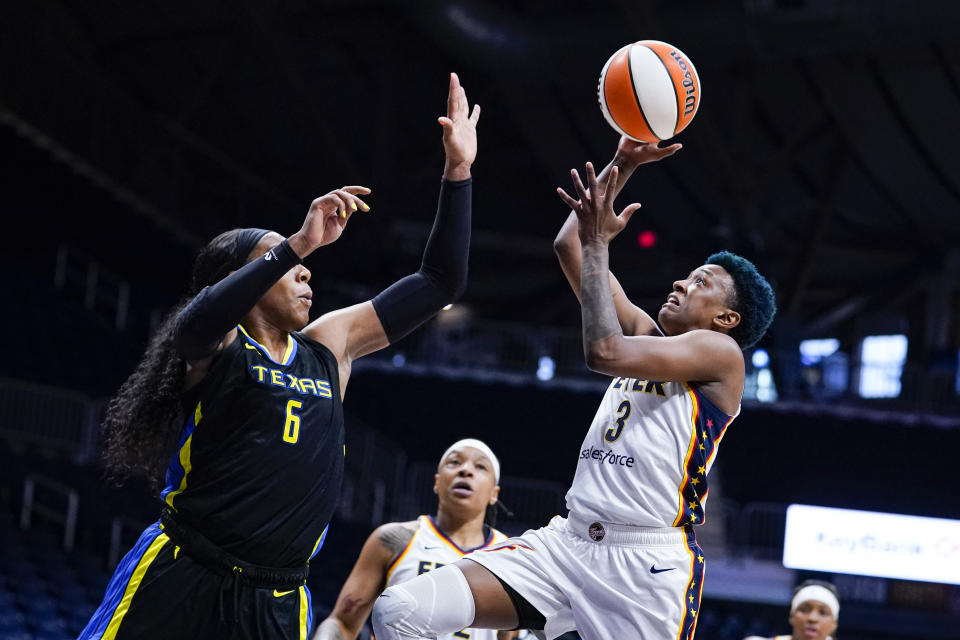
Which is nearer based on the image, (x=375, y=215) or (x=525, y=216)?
(x=375, y=215)

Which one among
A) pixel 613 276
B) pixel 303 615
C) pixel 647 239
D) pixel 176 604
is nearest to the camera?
pixel 176 604

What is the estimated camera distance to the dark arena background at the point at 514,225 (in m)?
15.9

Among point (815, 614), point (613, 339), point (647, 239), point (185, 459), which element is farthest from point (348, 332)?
point (647, 239)

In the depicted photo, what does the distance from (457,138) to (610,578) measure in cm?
170

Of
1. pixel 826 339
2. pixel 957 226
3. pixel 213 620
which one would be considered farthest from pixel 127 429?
pixel 826 339

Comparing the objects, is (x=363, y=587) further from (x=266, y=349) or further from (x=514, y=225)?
(x=514, y=225)

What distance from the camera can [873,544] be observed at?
17469 millimetres

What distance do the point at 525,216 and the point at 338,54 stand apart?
6287mm

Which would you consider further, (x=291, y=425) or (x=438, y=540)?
(x=438, y=540)

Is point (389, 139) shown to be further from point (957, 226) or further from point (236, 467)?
Result: point (236, 467)

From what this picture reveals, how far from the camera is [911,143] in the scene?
61.5ft

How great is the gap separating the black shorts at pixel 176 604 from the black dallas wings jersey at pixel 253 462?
4.2 inches

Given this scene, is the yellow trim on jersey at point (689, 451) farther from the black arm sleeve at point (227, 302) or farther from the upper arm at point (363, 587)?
the upper arm at point (363, 587)

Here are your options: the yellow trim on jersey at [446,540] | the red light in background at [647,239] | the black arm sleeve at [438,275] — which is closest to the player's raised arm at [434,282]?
the black arm sleeve at [438,275]
